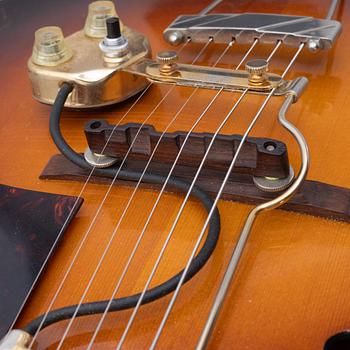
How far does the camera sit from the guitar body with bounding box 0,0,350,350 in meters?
0.50

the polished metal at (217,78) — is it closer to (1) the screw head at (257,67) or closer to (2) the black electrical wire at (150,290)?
(1) the screw head at (257,67)

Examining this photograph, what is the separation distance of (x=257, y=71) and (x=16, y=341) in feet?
1.28

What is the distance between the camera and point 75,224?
2.04ft

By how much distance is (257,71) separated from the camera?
66cm

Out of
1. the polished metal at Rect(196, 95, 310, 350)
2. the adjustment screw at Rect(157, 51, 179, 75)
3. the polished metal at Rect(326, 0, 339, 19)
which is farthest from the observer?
the polished metal at Rect(326, 0, 339, 19)

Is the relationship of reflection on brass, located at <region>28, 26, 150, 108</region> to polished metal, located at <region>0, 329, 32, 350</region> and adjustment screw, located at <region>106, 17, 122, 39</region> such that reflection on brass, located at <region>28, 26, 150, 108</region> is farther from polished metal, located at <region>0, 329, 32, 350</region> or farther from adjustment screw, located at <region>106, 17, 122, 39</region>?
polished metal, located at <region>0, 329, 32, 350</region>

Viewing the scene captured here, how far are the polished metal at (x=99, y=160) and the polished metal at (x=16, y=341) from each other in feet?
0.78

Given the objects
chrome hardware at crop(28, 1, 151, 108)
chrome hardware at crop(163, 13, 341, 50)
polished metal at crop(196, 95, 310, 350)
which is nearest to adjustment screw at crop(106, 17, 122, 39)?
chrome hardware at crop(28, 1, 151, 108)

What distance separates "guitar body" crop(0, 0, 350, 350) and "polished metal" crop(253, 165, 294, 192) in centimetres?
3

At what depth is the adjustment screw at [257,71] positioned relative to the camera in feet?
2.15

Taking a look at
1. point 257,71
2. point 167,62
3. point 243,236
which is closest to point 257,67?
point 257,71

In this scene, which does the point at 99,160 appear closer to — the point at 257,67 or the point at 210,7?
the point at 257,67

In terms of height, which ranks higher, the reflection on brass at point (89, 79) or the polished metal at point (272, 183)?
the reflection on brass at point (89, 79)

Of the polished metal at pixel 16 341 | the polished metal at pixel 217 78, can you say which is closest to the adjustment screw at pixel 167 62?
the polished metal at pixel 217 78
